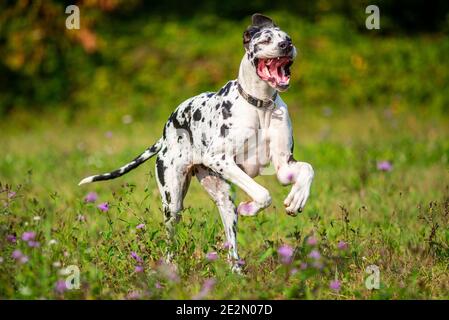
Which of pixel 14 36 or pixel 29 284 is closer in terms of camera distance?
pixel 29 284

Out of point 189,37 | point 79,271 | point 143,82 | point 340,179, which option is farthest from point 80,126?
point 79,271

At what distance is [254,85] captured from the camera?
4.84m

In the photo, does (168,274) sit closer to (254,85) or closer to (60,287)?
(60,287)

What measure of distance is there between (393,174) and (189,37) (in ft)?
24.4

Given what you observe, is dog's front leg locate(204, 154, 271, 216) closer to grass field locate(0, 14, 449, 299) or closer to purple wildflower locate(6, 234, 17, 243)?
grass field locate(0, 14, 449, 299)

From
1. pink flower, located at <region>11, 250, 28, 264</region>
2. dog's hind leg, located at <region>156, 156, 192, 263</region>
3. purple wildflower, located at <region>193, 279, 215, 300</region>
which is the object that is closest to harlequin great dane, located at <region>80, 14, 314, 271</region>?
dog's hind leg, located at <region>156, 156, 192, 263</region>

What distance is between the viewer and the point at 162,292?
4.20 m

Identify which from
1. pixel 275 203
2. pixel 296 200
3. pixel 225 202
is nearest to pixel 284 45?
pixel 296 200

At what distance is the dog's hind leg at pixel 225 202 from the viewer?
4.98 meters

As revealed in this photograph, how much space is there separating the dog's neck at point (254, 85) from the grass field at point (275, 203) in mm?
863

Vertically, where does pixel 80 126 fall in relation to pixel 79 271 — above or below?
below

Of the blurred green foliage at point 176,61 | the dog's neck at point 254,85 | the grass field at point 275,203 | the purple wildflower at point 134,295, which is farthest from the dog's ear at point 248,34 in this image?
the blurred green foliage at point 176,61

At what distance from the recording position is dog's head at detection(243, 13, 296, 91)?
4660 mm
